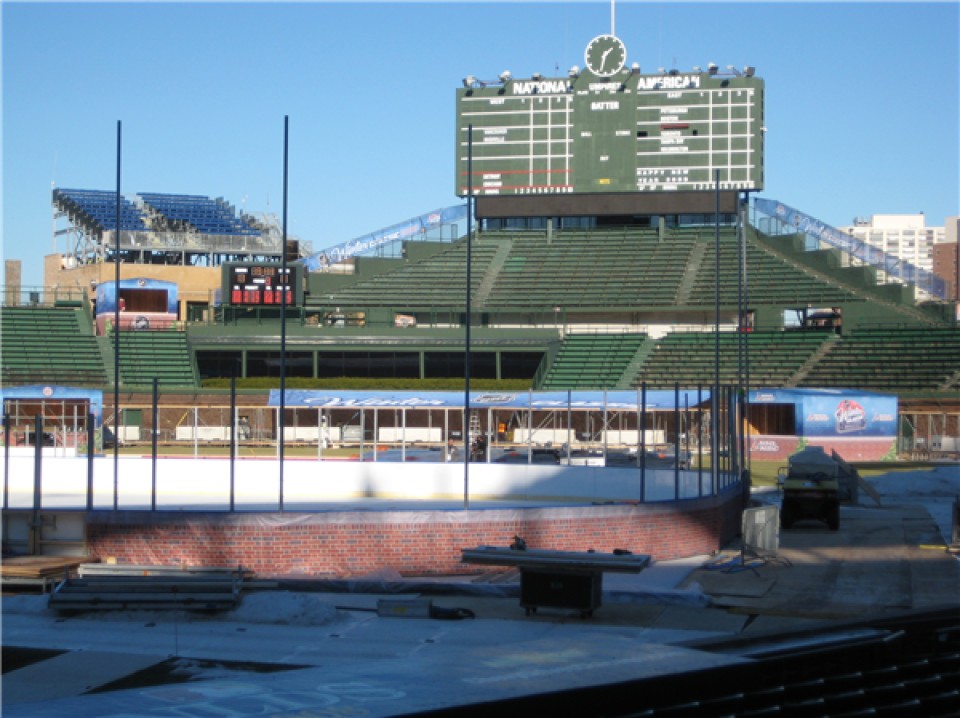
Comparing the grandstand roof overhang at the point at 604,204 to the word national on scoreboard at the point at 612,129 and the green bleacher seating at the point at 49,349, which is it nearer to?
the word national on scoreboard at the point at 612,129

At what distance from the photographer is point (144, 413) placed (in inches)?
2183

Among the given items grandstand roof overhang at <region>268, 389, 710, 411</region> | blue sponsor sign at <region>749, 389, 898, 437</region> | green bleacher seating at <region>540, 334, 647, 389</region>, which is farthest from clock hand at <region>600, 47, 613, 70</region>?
blue sponsor sign at <region>749, 389, 898, 437</region>

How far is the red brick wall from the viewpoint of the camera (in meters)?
20.9

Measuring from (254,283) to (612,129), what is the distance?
65.1 feet

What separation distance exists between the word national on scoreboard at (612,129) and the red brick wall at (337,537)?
42300 mm

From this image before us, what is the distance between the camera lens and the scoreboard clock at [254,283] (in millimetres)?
62469

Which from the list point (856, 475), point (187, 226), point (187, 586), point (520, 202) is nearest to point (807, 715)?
point (187, 586)

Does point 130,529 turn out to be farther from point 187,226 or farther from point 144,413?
point 187,226

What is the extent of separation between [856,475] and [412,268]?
37746 mm

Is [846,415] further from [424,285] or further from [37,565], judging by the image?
[37,565]

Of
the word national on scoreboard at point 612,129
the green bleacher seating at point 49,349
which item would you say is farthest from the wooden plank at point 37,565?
the word national on scoreboard at point 612,129

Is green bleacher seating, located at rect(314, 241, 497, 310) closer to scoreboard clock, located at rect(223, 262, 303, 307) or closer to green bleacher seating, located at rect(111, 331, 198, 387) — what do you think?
scoreboard clock, located at rect(223, 262, 303, 307)

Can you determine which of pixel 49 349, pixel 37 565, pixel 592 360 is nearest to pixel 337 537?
pixel 37 565

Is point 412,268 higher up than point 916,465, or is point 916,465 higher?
point 412,268
